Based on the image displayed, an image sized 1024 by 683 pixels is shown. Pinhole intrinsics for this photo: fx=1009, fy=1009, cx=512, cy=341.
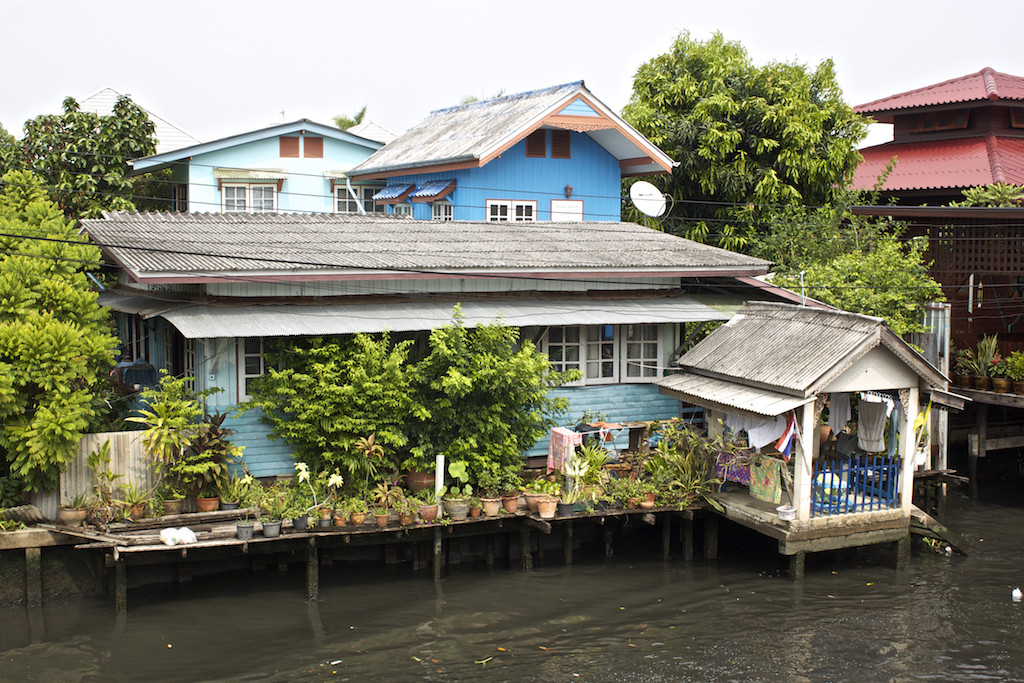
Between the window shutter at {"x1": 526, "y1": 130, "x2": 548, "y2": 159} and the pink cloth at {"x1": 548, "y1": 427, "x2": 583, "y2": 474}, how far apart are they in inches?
432

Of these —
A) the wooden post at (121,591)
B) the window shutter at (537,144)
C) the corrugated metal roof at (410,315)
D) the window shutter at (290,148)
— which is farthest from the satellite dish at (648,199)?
the wooden post at (121,591)

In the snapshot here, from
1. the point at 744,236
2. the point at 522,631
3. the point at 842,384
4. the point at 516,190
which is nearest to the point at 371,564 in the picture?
the point at 522,631

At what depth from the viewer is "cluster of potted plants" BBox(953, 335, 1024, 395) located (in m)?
20.6

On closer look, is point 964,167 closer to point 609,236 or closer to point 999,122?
A: point 999,122

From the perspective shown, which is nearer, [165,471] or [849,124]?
[165,471]

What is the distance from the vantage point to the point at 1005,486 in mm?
22516

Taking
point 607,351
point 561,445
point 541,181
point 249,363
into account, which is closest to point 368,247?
point 249,363

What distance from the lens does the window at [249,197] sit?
2836 cm

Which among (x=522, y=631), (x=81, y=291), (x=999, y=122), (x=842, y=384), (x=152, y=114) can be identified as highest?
(x=152, y=114)

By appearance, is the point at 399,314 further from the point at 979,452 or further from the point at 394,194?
the point at 979,452

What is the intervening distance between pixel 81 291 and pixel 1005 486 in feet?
63.6

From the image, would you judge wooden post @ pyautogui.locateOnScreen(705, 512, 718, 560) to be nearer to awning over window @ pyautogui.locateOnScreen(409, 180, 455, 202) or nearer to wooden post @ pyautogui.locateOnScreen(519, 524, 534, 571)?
wooden post @ pyautogui.locateOnScreen(519, 524, 534, 571)

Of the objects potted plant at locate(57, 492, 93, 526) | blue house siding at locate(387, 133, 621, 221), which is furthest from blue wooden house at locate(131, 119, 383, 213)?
potted plant at locate(57, 492, 93, 526)

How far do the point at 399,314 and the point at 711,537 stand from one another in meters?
6.25
